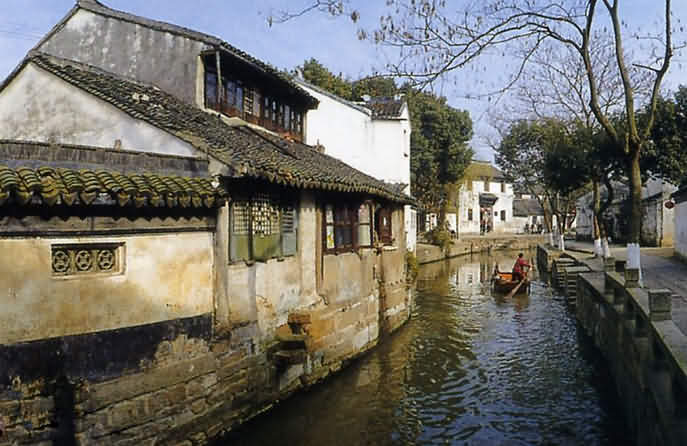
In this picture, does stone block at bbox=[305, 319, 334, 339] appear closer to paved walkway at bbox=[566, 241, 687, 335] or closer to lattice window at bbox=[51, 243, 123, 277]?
lattice window at bbox=[51, 243, 123, 277]

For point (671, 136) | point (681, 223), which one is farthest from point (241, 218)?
point (681, 223)

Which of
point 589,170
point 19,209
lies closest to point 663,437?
point 19,209

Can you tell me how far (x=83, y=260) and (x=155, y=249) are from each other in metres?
1.04

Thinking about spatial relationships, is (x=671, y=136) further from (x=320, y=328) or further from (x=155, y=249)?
(x=155, y=249)

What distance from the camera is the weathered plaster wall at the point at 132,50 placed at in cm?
1362

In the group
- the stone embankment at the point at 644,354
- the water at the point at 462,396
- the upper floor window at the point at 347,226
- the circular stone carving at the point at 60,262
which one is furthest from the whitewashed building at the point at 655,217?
the circular stone carving at the point at 60,262

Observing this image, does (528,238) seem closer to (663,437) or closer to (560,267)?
(560,267)

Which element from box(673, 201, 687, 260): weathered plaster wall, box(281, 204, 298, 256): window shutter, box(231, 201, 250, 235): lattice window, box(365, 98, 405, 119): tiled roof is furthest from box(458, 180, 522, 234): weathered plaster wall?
box(231, 201, 250, 235): lattice window

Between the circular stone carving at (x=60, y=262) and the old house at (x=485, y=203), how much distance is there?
5302 cm

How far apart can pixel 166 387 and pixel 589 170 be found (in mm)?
21510

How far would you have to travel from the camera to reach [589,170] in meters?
24.3

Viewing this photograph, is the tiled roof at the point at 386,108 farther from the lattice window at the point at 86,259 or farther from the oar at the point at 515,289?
the lattice window at the point at 86,259

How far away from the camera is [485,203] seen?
2498 inches

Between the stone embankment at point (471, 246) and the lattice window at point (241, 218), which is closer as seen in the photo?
the lattice window at point (241, 218)
